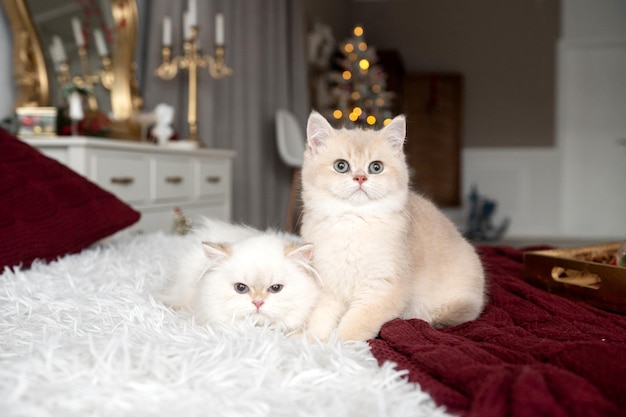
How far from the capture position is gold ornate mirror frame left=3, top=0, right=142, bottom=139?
7.74 ft

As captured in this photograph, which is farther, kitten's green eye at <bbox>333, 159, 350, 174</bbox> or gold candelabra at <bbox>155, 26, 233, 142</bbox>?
gold candelabra at <bbox>155, 26, 233, 142</bbox>

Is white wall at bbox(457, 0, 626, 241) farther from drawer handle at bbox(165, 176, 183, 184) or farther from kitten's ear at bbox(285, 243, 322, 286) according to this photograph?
kitten's ear at bbox(285, 243, 322, 286)

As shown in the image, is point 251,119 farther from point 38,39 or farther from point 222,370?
point 222,370

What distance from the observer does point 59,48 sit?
263cm

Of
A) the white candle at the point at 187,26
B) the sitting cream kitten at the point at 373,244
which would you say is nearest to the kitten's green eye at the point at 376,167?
the sitting cream kitten at the point at 373,244

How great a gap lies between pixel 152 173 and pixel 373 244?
1879mm

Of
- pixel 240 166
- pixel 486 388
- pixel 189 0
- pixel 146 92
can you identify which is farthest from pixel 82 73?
pixel 486 388

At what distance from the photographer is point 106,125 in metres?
2.68

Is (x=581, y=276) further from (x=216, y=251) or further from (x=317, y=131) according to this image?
(x=216, y=251)

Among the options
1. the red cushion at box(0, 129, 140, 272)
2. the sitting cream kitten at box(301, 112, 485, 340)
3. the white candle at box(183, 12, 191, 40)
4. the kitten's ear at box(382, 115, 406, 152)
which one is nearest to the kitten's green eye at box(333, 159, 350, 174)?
the sitting cream kitten at box(301, 112, 485, 340)

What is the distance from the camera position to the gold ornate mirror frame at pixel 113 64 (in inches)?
92.9

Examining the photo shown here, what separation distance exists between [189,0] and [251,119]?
1.21 metres

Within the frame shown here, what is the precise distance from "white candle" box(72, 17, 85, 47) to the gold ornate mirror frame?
0.73 feet

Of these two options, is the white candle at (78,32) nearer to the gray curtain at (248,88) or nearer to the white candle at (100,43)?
the white candle at (100,43)
